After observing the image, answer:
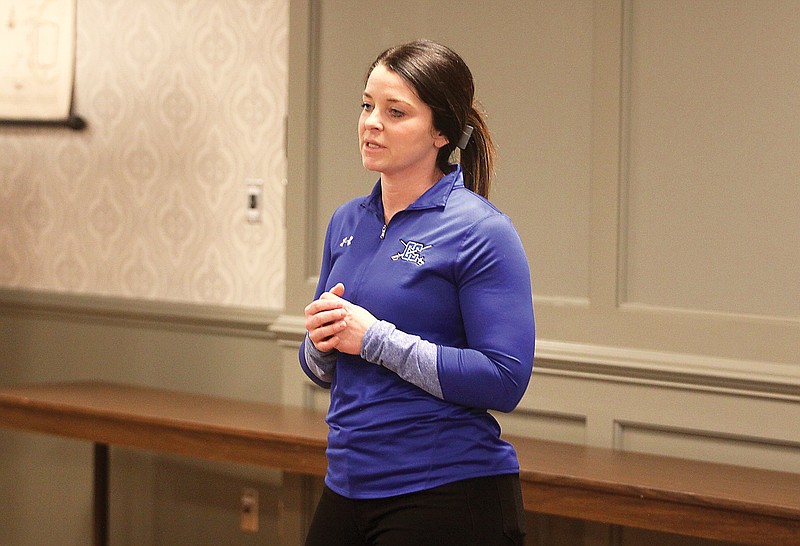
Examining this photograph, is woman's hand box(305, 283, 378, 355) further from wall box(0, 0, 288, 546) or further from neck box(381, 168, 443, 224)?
wall box(0, 0, 288, 546)

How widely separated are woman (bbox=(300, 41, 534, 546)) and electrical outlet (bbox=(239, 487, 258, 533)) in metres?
1.88

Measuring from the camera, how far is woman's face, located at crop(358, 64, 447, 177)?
1.56m

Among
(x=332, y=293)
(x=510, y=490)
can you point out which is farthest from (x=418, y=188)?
(x=510, y=490)

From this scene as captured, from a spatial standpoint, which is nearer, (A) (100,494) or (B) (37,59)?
(A) (100,494)

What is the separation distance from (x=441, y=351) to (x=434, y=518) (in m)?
0.23

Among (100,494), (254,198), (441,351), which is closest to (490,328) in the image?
(441,351)

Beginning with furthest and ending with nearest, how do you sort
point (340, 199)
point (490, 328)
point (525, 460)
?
point (340, 199) < point (525, 460) < point (490, 328)

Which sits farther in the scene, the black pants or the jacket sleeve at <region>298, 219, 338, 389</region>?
the jacket sleeve at <region>298, 219, 338, 389</region>

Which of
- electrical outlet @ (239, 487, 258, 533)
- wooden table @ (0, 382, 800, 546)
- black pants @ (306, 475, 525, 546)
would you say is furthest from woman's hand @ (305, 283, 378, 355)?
electrical outlet @ (239, 487, 258, 533)

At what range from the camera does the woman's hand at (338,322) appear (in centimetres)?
154

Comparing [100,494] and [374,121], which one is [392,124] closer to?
[374,121]

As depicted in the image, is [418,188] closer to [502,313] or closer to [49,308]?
[502,313]

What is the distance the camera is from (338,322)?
1544 mm

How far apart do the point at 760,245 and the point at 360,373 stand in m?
1.31
